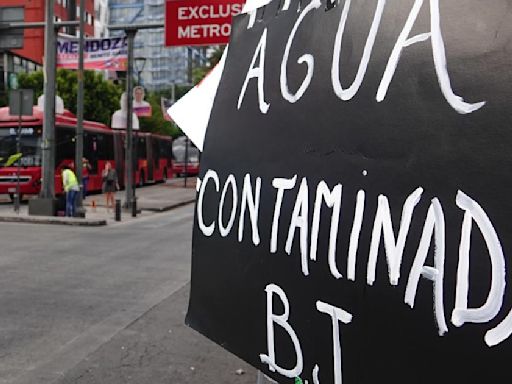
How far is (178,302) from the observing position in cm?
717

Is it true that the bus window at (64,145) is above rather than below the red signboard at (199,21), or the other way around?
below

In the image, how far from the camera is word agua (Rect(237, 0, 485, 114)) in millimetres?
1463

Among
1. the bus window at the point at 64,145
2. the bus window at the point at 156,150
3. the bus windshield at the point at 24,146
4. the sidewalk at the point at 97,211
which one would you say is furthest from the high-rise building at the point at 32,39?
the bus windshield at the point at 24,146

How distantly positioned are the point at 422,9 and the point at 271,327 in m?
1.10

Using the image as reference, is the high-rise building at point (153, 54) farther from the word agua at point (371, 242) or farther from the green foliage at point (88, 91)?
the word agua at point (371, 242)

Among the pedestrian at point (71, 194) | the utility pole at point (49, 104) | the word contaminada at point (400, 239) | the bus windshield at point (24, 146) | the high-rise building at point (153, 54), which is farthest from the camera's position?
the high-rise building at point (153, 54)

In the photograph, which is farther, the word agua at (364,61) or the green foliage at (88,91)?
the green foliage at (88,91)

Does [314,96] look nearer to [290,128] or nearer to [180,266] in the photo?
[290,128]

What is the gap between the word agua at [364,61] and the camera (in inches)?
57.6

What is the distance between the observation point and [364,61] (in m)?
1.75

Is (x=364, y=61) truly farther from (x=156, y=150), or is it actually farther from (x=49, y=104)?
(x=156, y=150)

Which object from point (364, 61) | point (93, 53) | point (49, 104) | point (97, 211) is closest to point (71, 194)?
point (49, 104)

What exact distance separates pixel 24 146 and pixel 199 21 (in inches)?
607

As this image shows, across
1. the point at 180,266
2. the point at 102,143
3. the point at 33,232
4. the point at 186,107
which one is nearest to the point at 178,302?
the point at 180,266
